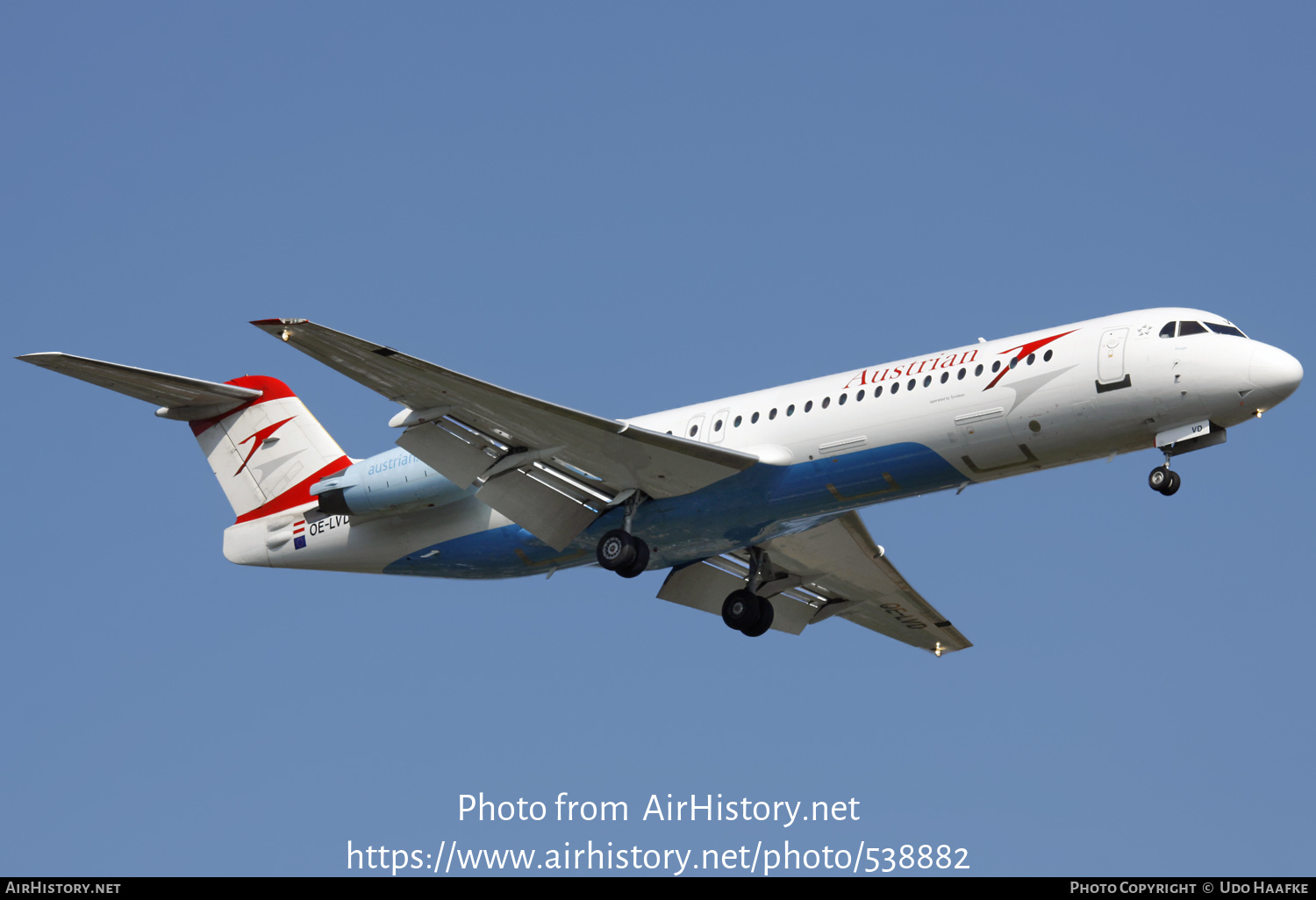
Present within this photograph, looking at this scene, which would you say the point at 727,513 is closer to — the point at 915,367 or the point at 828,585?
the point at 915,367

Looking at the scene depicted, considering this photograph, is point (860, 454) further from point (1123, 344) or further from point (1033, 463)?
point (1123, 344)

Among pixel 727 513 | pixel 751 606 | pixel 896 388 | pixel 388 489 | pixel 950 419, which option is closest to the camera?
pixel 950 419

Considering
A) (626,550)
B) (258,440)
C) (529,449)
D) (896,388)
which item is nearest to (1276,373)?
(896,388)

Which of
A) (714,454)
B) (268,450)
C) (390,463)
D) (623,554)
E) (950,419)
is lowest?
(623,554)

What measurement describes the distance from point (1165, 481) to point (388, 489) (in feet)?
38.2

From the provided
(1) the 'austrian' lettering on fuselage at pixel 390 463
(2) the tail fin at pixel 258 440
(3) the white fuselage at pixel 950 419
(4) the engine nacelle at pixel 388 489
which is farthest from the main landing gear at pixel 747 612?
(2) the tail fin at pixel 258 440

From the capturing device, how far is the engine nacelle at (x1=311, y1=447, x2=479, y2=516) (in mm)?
24297

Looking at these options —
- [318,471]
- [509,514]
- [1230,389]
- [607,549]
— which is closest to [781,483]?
[607,549]

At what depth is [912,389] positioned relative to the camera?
21.6 metres

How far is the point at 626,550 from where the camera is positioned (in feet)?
75.0

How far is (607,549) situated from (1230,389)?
8.99 meters

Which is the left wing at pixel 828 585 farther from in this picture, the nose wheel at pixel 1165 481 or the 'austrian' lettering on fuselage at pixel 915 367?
the nose wheel at pixel 1165 481

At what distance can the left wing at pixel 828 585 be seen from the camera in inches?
1011

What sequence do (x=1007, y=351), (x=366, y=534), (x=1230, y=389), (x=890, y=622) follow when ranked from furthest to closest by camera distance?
(x=890, y=622) < (x=366, y=534) < (x=1007, y=351) < (x=1230, y=389)
